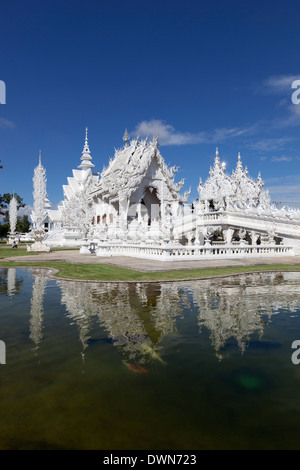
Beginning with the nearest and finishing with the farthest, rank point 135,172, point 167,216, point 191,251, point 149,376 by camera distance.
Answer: point 149,376, point 191,251, point 167,216, point 135,172

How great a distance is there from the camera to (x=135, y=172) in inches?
1261

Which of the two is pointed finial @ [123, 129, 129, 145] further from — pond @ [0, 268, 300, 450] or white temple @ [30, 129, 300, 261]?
pond @ [0, 268, 300, 450]

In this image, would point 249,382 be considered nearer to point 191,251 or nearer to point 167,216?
point 191,251

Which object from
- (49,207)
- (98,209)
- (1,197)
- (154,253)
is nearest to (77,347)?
(154,253)

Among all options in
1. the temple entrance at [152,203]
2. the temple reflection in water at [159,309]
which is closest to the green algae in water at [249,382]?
the temple reflection in water at [159,309]

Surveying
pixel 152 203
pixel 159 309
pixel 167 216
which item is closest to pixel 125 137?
pixel 152 203

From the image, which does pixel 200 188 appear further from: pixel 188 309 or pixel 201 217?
pixel 188 309

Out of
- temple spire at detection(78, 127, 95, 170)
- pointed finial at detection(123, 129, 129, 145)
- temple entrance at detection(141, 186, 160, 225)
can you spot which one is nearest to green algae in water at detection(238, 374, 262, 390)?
temple entrance at detection(141, 186, 160, 225)

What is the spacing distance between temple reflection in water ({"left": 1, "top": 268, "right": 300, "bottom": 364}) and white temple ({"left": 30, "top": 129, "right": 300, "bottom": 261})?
6857 mm

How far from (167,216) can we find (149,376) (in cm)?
2049

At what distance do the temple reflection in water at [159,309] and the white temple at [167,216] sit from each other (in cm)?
686

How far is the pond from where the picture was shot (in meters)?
2.48

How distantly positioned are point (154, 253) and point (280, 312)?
37.5ft

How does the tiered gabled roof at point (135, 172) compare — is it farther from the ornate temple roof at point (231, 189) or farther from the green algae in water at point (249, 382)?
the green algae in water at point (249, 382)
